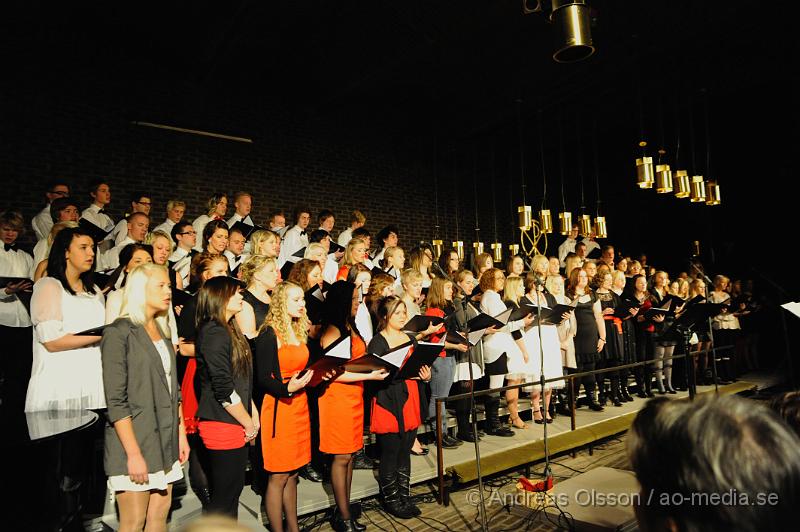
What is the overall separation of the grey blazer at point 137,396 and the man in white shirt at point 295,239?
14.7ft

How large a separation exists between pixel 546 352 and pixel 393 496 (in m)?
2.87

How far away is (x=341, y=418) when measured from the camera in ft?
11.1

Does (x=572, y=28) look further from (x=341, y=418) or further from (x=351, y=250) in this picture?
(x=341, y=418)

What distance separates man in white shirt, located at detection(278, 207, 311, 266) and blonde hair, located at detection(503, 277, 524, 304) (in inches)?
110

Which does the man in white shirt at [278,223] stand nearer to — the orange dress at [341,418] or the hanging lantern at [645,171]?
the orange dress at [341,418]

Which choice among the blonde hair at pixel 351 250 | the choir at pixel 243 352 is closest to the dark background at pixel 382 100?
the choir at pixel 243 352

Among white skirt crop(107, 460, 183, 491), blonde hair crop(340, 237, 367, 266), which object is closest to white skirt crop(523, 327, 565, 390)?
blonde hair crop(340, 237, 367, 266)

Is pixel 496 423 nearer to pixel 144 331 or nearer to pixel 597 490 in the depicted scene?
pixel 597 490

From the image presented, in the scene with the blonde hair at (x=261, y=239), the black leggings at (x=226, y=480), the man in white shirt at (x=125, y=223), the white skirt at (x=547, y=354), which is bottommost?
the black leggings at (x=226, y=480)

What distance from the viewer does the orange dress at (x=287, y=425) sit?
114 inches

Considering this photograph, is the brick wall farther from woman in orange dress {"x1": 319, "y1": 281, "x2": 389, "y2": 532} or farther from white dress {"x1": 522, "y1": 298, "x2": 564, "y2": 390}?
woman in orange dress {"x1": 319, "y1": 281, "x2": 389, "y2": 532}

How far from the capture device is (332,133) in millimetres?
9859

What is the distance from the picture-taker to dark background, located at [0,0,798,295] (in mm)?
6723

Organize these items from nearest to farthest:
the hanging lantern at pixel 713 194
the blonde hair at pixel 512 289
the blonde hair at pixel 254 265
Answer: the blonde hair at pixel 254 265 → the blonde hair at pixel 512 289 → the hanging lantern at pixel 713 194
